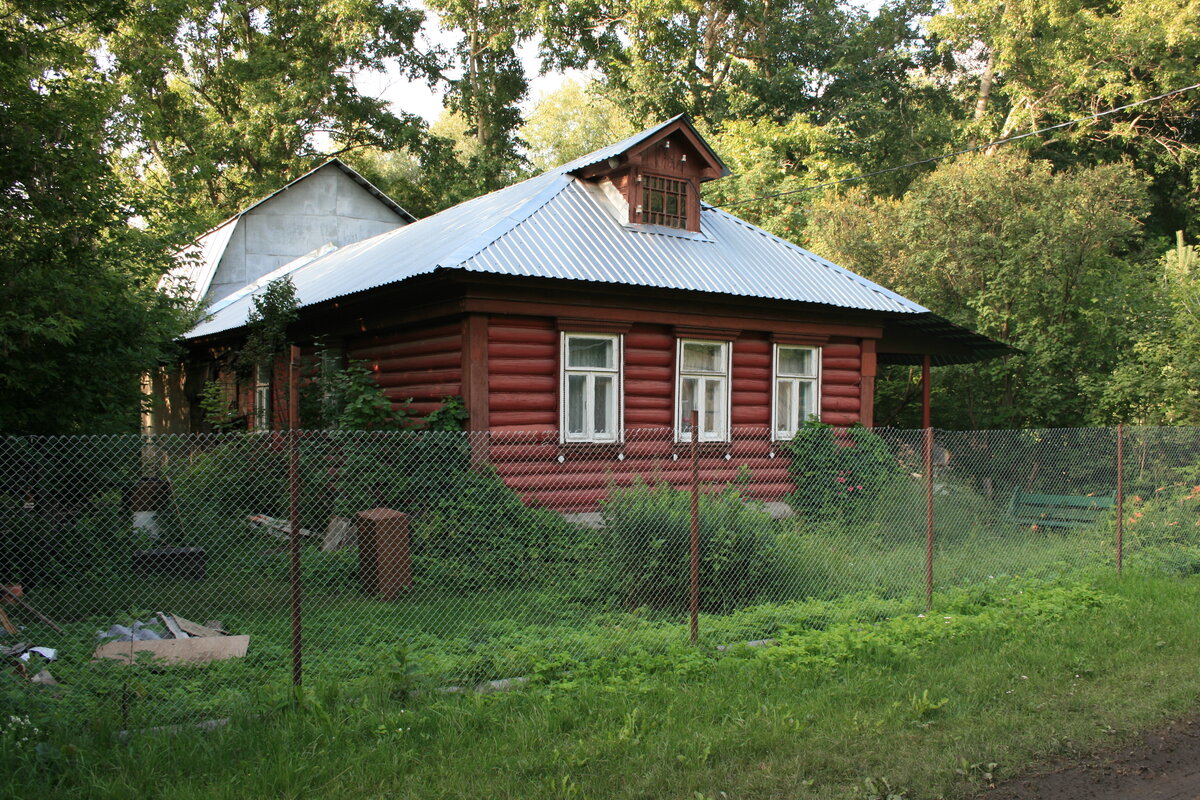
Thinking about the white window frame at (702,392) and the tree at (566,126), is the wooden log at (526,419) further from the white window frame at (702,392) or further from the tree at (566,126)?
the tree at (566,126)

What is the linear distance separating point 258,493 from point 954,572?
6.78 metres

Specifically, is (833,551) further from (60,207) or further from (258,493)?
(60,207)

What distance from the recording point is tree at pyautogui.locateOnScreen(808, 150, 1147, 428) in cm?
1866

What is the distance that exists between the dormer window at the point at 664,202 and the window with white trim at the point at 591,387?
2.62m

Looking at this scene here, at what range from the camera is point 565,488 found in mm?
11938

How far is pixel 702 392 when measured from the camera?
13.6 m

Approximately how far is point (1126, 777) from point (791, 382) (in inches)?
389

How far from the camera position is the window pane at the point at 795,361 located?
1446 centimetres

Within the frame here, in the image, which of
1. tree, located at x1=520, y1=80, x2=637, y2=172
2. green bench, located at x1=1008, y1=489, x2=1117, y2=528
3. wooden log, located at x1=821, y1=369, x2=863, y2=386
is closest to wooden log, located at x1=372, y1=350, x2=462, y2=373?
wooden log, located at x1=821, y1=369, x2=863, y2=386

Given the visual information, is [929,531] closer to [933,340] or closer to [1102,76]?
[933,340]

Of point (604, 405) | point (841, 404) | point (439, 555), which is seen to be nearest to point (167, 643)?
point (439, 555)

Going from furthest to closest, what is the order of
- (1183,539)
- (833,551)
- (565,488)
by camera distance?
1. (565,488)
2. (1183,539)
3. (833,551)

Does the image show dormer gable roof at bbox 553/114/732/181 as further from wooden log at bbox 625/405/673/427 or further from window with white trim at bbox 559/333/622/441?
wooden log at bbox 625/405/673/427

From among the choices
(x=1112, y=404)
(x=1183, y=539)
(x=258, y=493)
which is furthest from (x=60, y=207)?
(x=1112, y=404)
